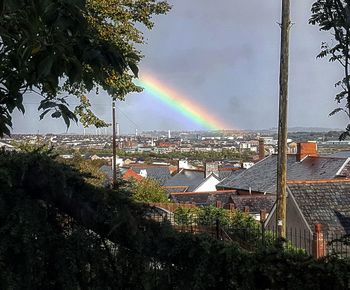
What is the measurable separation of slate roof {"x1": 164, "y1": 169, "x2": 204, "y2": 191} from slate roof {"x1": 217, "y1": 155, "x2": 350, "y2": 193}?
36.1 ft

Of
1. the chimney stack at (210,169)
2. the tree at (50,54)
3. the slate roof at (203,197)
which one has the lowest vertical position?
the slate roof at (203,197)

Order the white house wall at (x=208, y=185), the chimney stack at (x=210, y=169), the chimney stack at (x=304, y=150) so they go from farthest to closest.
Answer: the chimney stack at (x=210, y=169) < the white house wall at (x=208, y=185) < the chimney stack at (x=304, y=150)

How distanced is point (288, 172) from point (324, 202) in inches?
667

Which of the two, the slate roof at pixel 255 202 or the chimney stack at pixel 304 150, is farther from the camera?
the chimney stack at pixel 304 150

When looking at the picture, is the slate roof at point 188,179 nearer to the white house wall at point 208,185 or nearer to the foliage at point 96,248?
the white house wall at point 208,185

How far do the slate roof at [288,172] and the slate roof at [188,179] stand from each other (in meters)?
11.0

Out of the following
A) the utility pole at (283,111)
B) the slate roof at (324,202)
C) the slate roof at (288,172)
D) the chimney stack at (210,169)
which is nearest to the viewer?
the utility pole at (283,111)

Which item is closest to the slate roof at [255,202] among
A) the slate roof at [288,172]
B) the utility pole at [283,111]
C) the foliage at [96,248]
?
the slate roof at [288,172]

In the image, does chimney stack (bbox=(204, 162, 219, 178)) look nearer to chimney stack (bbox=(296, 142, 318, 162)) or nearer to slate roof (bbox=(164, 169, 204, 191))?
slate roof (bbox=(164, 169, 204, 191))

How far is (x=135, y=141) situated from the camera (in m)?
158

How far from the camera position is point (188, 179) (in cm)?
6031

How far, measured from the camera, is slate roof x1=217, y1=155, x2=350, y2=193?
35469mm

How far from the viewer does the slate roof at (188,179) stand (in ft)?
184

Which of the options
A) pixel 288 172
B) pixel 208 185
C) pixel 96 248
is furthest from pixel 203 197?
pixel 96 248
